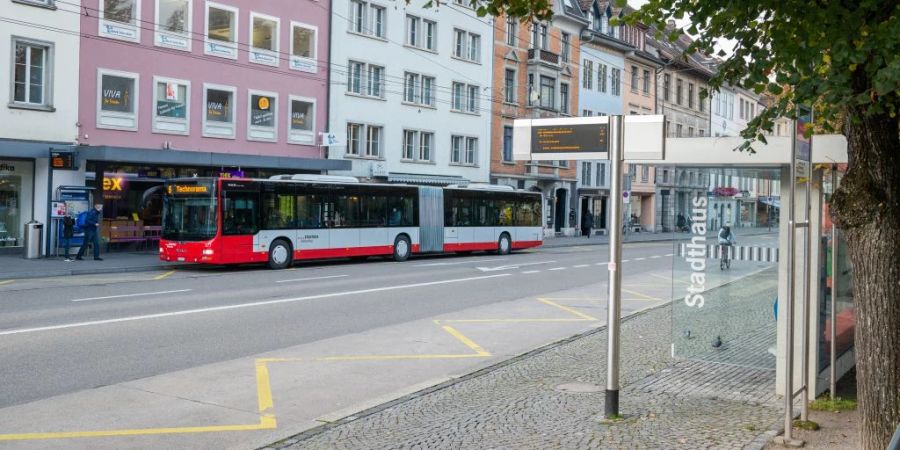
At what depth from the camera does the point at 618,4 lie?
6.70m

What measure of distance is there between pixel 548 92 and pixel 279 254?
30142 millimetres

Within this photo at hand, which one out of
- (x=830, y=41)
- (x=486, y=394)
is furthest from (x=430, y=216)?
(x=830, y=41)

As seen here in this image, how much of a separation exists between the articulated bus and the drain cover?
16.1 metres

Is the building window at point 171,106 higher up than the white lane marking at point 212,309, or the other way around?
the building window at point 171,106

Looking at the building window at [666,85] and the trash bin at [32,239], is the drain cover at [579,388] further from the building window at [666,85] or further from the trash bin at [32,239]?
the building window at [666,85]

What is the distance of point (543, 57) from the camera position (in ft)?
164

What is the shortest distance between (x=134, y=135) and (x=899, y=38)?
27.1 m

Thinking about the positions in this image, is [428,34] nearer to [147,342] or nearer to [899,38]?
[147,342]

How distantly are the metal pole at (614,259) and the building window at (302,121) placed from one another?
28.9 metres

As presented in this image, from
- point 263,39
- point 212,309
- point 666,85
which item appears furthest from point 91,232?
point 666,85

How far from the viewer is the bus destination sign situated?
6.72 m

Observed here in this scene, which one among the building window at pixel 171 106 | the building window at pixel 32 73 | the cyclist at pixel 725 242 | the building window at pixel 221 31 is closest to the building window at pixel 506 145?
the building window at pixel 221 31

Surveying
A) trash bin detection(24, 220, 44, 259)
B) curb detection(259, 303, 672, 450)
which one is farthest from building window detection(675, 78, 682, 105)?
curb detection(259, 303, 672, 450)

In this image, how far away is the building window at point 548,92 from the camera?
50.5 metres
